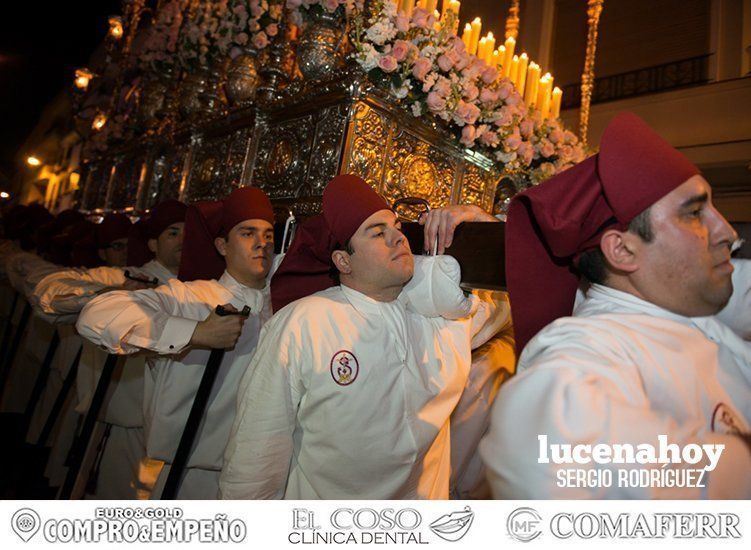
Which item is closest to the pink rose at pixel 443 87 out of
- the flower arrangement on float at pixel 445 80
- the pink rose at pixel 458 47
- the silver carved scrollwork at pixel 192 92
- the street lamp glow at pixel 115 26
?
the flower arrangement on float at pixel 445 80

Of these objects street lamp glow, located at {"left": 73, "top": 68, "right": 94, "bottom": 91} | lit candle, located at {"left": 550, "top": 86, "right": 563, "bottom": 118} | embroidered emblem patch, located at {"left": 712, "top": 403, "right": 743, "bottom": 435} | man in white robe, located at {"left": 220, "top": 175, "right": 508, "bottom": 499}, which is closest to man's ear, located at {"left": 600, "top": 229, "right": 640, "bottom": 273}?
embroidered emblem patch, located at {"left": 712, "top": 403, "right": 743, "bottom": 435}

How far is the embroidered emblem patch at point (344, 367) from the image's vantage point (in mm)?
2102

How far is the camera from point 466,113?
11.8ft

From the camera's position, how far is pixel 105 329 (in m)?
2.45

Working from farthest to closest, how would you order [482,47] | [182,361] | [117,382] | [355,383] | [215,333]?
[482,47] < [117,382] < [182,361] < [215,333] < [355,383]

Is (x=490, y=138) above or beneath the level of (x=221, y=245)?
above

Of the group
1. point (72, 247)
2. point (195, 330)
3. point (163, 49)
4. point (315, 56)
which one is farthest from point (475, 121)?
point (72, 247)

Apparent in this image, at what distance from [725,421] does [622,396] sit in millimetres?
300

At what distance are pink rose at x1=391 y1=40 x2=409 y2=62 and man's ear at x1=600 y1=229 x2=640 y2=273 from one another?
7.91 feet

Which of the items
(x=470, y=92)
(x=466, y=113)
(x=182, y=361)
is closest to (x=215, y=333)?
(x=182, y=361)

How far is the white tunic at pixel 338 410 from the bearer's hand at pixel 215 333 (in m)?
0.33

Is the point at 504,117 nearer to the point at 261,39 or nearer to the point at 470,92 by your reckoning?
the point at 470,92

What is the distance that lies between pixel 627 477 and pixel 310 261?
1847 millimetres

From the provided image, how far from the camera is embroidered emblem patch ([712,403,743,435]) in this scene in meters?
1.16
